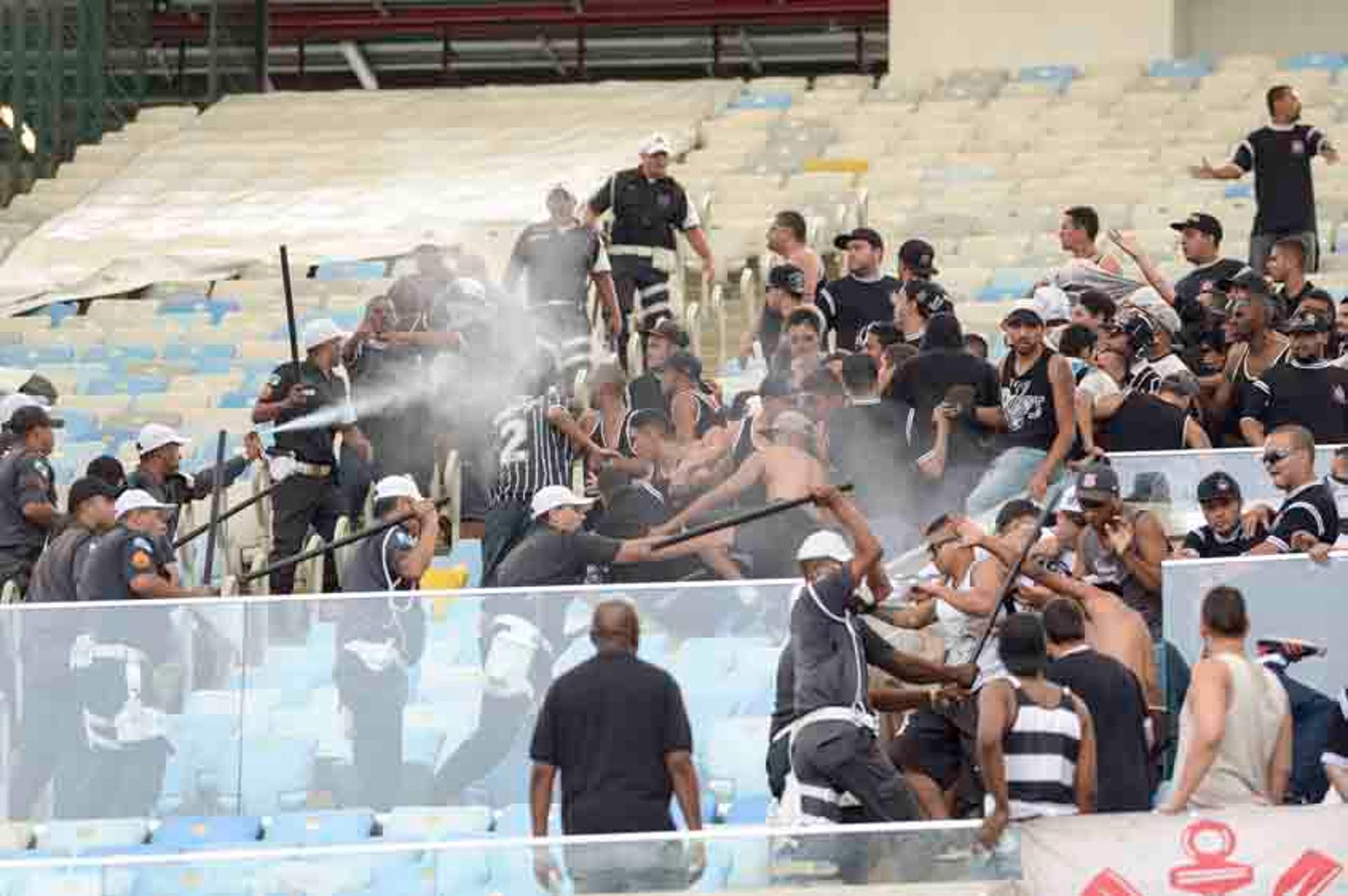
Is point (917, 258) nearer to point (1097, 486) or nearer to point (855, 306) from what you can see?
point (855, 306)

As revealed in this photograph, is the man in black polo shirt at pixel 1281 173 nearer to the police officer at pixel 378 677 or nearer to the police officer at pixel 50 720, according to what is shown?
the police officer at pixel 378 677

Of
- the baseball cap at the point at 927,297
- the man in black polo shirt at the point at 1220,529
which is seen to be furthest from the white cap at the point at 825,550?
the baseball cap at the point at 927,297

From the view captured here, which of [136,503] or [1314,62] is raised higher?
[1314,62]

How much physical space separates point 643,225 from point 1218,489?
6.61 meters

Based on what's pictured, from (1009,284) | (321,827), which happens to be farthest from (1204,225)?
(321,827)

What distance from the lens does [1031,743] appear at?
1198 centimetres

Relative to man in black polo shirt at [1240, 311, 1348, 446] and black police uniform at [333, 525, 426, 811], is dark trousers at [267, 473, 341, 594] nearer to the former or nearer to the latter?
black police uniform at [333, 525, 426, 811]

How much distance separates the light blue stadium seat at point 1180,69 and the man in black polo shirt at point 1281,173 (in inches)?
277

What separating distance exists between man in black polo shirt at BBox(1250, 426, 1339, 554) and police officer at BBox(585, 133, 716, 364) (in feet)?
21.4

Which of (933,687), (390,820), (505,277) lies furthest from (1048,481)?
(505,277)

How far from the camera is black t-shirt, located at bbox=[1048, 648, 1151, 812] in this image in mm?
12172

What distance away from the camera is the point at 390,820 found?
1362cm

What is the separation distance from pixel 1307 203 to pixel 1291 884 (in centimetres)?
877

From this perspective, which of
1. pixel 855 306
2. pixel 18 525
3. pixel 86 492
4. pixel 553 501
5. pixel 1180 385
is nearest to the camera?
pixel 553 501
